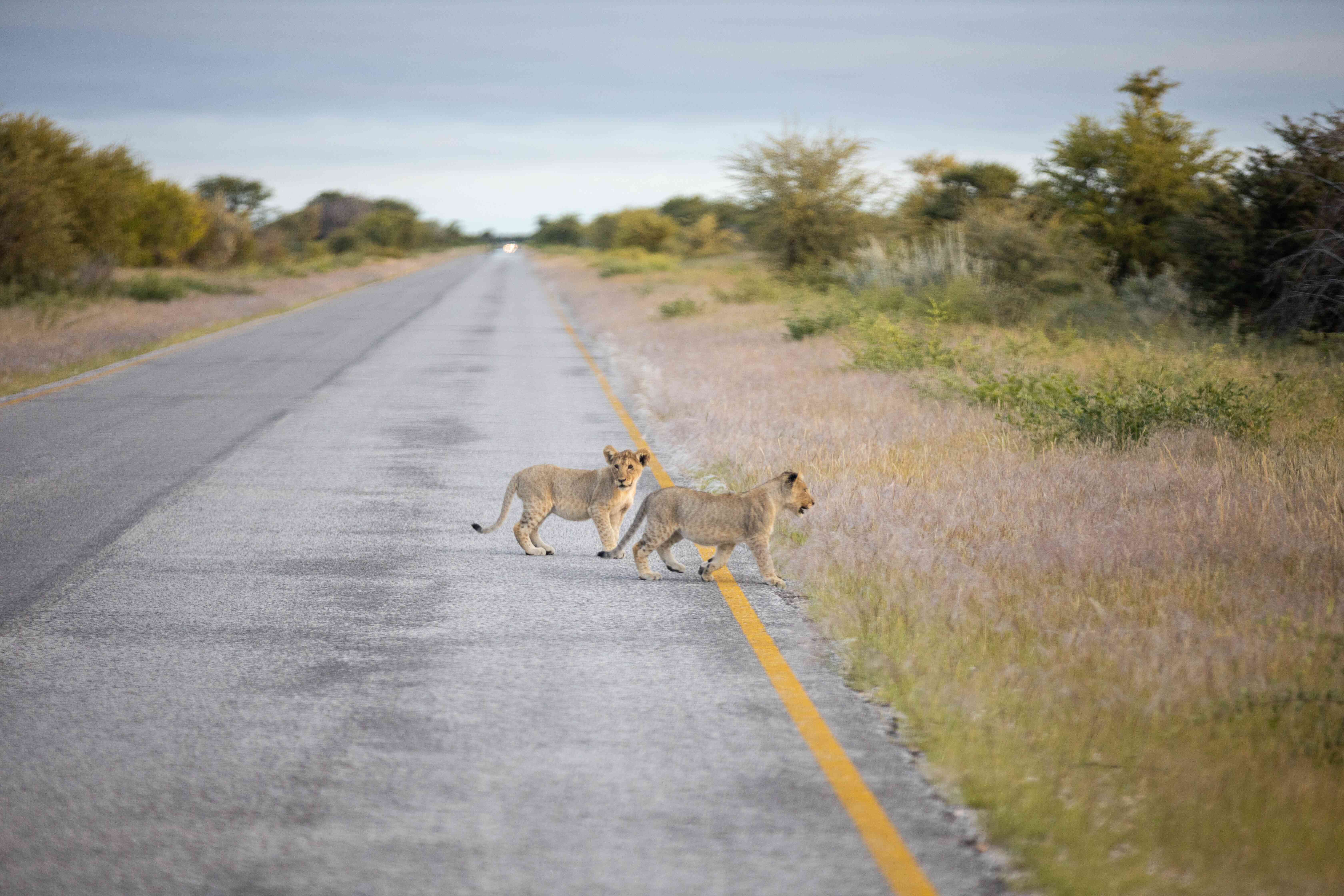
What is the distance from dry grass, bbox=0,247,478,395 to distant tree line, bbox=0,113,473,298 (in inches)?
80.5

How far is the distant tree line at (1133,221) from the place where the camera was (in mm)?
17203

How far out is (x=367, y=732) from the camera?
15.6 ft

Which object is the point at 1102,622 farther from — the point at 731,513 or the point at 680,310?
the point at 680,310

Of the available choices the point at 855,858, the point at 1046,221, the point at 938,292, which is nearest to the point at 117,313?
the point at 938,292

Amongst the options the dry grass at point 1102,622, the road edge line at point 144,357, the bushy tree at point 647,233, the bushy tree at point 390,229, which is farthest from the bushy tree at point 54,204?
the bushy tree at point 390,229

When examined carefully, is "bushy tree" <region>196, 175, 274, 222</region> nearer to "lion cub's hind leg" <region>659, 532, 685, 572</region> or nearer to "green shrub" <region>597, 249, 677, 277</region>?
"green shrub" <region>597, 249, 677, 277</region>

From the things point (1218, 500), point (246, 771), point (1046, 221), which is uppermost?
point (1046, 221)

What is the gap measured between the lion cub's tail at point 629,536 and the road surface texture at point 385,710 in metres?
0.08

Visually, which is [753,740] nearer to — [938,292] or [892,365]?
[892,365]

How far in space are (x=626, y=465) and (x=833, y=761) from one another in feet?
9.42

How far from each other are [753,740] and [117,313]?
2807 cm

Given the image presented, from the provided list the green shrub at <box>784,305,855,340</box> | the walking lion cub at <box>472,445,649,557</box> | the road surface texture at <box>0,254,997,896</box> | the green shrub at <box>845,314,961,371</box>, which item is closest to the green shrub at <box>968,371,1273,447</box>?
the green shrub at <box>845,314,961,371</box>

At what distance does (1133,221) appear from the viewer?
30.8 metres

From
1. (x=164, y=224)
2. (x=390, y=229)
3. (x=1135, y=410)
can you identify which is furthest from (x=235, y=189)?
(x=1135, y=410)
